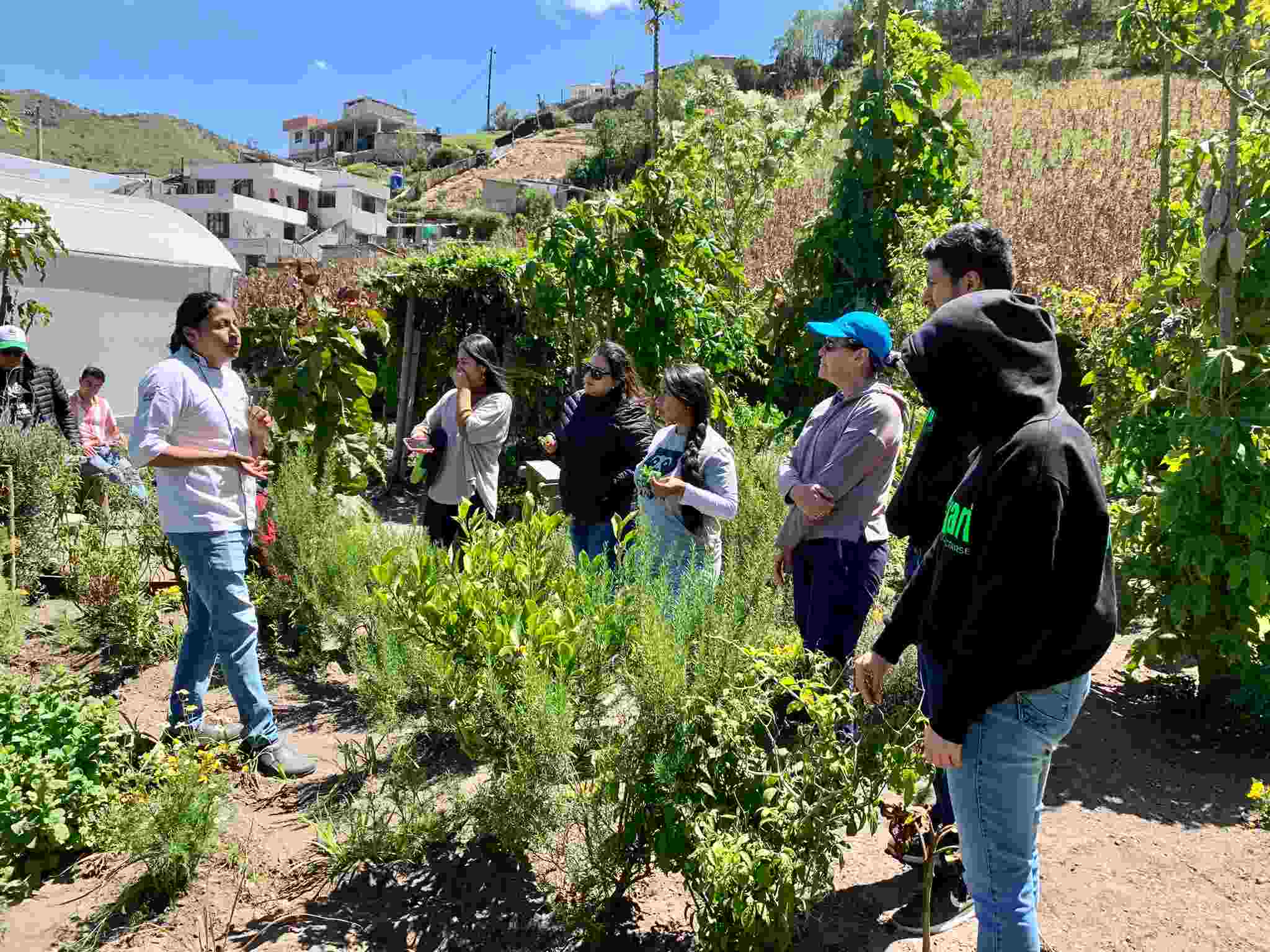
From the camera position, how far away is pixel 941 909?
A: 2.57 meters

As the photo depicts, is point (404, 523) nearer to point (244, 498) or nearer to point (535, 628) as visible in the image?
point (244, 498)

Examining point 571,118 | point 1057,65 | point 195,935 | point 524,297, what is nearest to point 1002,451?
point 195,935

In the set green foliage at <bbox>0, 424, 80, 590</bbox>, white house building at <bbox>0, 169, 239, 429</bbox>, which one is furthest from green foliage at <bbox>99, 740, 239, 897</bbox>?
white house building at <bbox>0, 169, 239, 429</bbox>

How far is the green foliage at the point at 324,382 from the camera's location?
4.82 m

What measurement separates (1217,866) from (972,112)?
3582 centimetres

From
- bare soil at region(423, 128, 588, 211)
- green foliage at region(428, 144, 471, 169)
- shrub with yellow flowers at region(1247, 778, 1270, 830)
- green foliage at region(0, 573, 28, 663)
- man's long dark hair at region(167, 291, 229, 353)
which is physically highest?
→ green foliage at region(428, 144, 471, 169)

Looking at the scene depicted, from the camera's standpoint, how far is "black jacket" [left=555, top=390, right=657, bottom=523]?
4.16m

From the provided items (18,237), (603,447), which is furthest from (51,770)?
(18,237)

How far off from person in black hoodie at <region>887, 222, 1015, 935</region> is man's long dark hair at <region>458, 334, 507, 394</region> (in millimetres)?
2568

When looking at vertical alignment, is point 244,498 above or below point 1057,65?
below

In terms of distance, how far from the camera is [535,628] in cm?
263

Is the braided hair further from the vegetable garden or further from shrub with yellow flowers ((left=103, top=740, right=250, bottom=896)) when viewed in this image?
shrub with yellow flowers ((left=103, top=740, right=250, bottom=896))

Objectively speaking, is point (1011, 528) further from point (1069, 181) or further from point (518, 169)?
point (518, 169)

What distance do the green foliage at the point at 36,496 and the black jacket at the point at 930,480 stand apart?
15.9 ft
